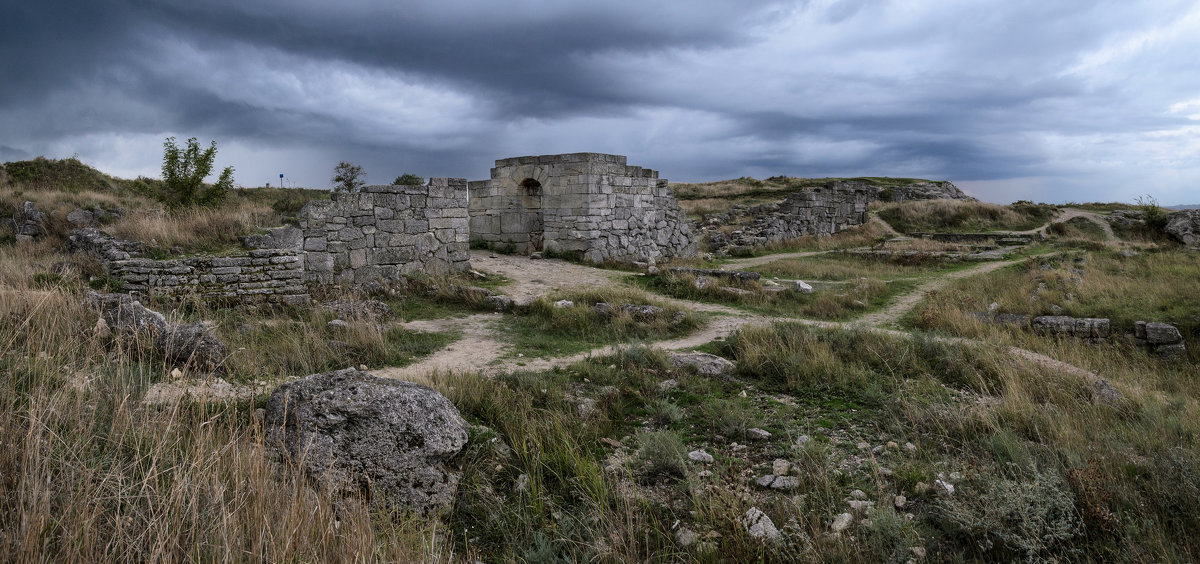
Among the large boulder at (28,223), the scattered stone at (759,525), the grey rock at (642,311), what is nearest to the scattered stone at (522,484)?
the scattered stone at (759,525)

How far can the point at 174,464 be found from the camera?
2.77 metres

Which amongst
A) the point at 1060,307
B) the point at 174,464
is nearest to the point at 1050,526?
the point at 174,464

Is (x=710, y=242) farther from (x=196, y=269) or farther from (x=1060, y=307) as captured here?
(x=196, y=269)

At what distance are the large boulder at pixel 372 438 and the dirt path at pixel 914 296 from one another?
23.6 feet

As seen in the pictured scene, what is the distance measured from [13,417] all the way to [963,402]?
7.00 metres

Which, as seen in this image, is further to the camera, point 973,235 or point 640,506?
point 973,235

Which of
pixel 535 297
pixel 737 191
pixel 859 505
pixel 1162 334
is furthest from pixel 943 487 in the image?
pixel 737 191

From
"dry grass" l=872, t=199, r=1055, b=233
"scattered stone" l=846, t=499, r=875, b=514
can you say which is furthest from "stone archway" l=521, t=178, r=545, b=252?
"dry grass" l=872, t=199, r=1055, b=233

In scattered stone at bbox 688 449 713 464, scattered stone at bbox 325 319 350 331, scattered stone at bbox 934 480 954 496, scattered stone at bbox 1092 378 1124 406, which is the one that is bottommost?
scattered stone at bbox 688 449 713 464

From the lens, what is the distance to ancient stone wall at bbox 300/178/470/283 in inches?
461

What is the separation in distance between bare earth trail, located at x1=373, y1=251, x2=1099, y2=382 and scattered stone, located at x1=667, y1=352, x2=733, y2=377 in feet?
3.40

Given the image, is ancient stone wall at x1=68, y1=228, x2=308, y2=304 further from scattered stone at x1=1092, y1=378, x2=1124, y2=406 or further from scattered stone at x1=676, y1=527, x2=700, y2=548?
scattered stone at x1=1092, y1=378, x2=1124, y2=406

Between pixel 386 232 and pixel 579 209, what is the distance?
5.92 meters

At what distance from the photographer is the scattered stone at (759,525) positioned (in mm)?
3291
